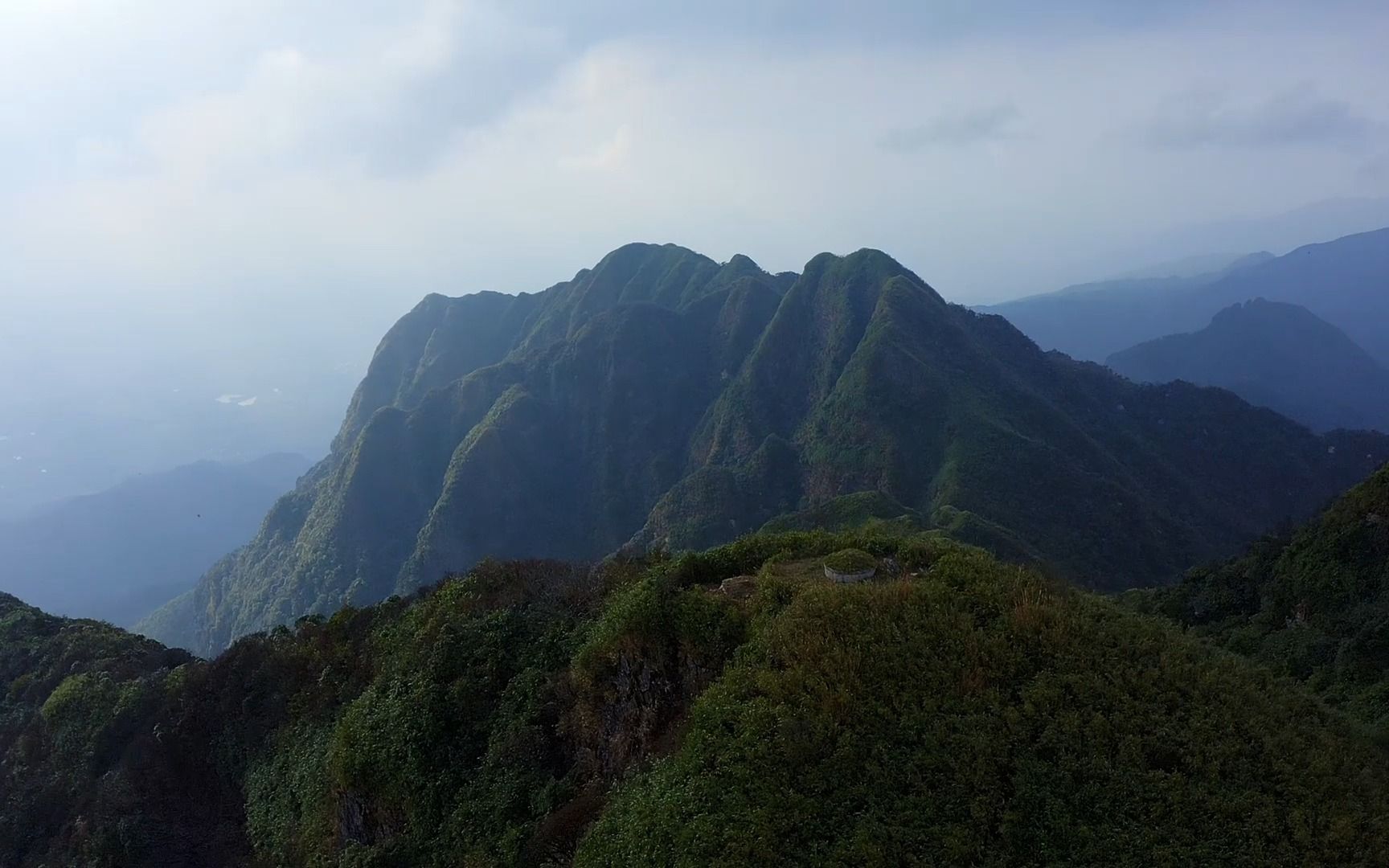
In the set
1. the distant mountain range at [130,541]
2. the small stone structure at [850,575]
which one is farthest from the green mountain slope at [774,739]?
Result: the distant mountain range at [130,541]

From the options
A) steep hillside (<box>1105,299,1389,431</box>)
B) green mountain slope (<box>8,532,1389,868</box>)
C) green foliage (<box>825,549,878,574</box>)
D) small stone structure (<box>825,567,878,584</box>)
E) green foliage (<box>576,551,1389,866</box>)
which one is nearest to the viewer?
green foliage (<box>576,551,1389,866</box>)

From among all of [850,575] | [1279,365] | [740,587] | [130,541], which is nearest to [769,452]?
[740,587]

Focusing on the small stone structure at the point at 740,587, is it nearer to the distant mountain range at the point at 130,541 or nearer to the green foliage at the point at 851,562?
the green foliage at the point at 851,562

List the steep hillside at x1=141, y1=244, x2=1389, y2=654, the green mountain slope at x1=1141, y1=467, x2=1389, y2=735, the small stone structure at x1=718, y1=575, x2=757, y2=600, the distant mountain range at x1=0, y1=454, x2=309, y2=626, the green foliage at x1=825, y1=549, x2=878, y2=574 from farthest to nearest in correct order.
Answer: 1. the distant mountain range at x1=0, y1=454, x2=309, y2=626
2. the steep hillside at x1=141, y1=244, x2=1389, y2=654
3. the green mountain slope at x1=1141, y1=467, x2=1389, y2=735
4. the small stone structure at x1=718, y1=575, x2=757, y2=600
5. the green foliage at x1=825, y1=549, x2=878, y2=574

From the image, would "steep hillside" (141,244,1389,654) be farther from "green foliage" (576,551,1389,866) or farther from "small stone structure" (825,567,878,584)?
"green foliage" (576,551,1389,866)

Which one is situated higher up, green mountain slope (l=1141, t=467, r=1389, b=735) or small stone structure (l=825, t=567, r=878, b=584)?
small stone structure (l=825, t=567, r=878, b=584)

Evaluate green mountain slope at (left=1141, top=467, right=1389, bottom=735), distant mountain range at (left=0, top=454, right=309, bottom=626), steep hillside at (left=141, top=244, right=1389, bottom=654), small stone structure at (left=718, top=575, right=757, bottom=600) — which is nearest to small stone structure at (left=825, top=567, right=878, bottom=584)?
small stone structure at (left=718, top=575, right=757, bottom=600)

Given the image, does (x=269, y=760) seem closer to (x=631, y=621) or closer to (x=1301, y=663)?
(x=631, y=621)

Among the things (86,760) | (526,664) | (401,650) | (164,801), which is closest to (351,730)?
(401,650)
